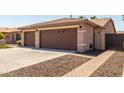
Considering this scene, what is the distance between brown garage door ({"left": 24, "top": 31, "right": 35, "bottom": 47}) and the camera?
21.2 metres

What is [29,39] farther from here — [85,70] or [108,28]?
[85,70]

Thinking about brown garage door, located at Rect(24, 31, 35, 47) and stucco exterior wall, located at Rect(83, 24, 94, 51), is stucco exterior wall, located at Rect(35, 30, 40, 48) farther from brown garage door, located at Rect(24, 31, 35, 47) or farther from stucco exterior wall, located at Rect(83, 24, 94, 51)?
stucco exterior wall, located at Rect(83, 24, 94, 51)

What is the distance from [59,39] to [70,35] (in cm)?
156

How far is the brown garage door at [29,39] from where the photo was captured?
69.5 ft

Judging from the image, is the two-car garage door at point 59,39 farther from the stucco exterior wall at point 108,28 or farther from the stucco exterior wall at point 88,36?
the stucco exterior wall at point 108,28

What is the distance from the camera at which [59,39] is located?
56.4ft

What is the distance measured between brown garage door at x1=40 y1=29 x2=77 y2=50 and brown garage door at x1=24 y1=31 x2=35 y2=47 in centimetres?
210

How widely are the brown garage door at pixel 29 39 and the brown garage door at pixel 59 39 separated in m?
2.10

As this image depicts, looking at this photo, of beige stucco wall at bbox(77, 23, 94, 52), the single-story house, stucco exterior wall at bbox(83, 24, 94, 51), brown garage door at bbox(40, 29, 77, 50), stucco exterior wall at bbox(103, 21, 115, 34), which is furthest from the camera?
stucco exterior wall at bbox(103, 21, 115, 34)

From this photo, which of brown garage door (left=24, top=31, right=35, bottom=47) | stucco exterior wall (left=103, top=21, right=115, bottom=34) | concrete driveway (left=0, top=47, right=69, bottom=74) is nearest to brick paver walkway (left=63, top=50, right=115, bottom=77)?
concrete driveway (left=0, top=47, right=69, bottom=74)

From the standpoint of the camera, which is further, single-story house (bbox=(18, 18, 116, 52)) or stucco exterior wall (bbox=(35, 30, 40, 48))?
stucco exterior wall (bbox=(35, 30, 40, 48))

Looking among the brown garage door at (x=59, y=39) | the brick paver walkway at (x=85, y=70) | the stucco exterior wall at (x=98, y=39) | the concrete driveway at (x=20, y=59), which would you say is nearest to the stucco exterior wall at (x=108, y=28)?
the stucco exterior wall at (x=98, y=39)
